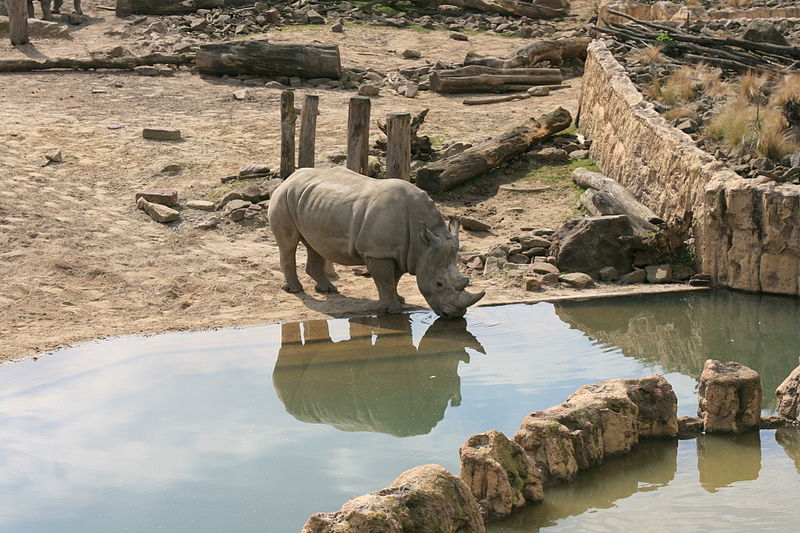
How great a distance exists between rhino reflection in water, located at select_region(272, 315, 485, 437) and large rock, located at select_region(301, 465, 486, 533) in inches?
81.0

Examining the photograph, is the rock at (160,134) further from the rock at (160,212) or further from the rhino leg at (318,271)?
the rhino leg at (318,271)

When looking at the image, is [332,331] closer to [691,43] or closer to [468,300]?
[468,300]

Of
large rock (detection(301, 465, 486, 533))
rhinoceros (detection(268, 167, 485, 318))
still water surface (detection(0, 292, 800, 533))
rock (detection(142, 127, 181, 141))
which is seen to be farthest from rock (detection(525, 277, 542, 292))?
rock (detection(142, 127, 181, 141))

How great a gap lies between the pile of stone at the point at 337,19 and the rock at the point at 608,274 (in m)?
14.7

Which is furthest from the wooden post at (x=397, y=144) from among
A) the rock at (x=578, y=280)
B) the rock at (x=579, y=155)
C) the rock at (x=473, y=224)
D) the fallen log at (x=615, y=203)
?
the rock at (x=579, y=155)

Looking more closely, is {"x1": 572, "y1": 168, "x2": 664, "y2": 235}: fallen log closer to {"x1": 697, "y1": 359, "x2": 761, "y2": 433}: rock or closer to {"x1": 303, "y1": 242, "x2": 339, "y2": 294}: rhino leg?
{"x1": 303, "y1": 242, "x2": 339, "y2": 294}: rhino leg

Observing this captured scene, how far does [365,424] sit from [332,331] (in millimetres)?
2425

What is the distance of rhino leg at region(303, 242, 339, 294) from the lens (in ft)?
39.5

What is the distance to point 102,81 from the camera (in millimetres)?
21156

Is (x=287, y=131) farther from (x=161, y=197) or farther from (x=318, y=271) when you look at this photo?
(x=318, y=271)

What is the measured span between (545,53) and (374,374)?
1464 centimetres

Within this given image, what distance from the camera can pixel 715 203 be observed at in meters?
12.1

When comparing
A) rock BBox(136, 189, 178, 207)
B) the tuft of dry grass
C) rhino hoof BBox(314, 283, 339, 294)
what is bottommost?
rhino hoof BBox(314, 283, 339, 294)

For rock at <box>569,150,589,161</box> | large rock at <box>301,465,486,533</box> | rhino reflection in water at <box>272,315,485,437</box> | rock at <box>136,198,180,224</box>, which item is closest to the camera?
large rock at <box>301,465,486,533</box>
